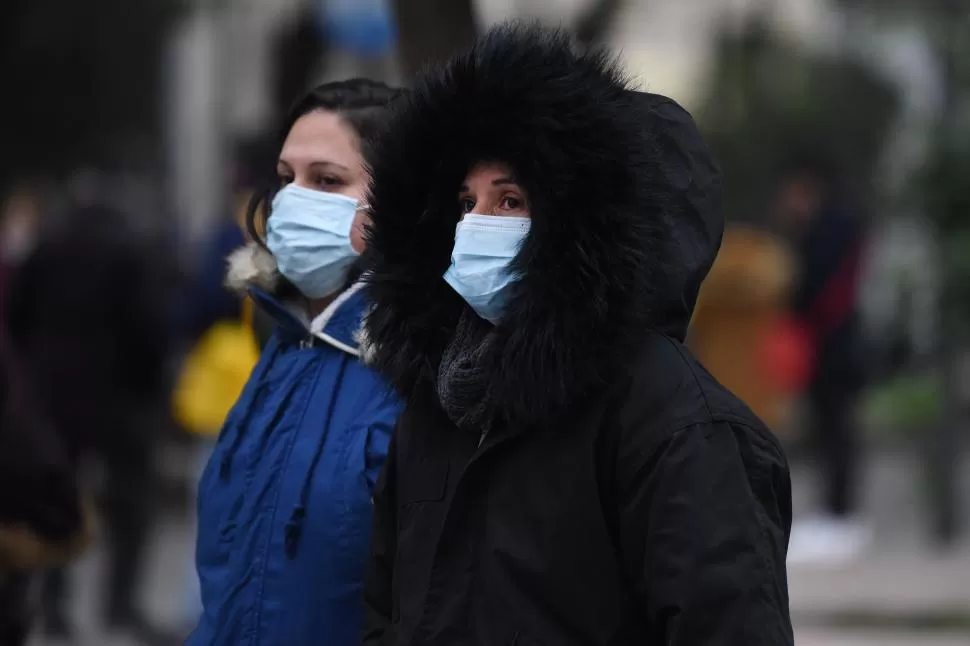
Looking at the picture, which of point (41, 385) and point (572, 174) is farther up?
point (572, 174)

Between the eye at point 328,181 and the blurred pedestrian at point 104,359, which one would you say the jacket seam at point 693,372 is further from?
the blurred pedestrian at point 104,359

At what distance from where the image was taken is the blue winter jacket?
278cm

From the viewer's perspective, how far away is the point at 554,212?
2209 mm

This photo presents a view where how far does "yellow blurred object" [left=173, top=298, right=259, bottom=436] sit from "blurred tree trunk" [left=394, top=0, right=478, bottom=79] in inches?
49.7

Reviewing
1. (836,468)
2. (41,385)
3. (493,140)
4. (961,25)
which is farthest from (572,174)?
(961,25)

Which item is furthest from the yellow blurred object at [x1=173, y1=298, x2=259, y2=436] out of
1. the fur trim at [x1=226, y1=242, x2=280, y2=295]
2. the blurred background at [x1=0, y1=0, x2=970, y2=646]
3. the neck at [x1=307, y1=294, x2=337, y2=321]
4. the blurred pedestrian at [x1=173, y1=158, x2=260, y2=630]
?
the neck at [x1=307, y1=294, x2=337, y2=321]

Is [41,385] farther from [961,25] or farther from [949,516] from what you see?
[961,25]

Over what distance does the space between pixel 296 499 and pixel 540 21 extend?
1.00 m

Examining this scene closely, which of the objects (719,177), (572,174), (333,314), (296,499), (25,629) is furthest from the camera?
(25,629)

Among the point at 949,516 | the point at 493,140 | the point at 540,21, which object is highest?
the point at 540,21

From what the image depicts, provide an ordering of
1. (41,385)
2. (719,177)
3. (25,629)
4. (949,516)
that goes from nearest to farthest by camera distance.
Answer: (719,177) < (25,629) < (41,385) < (949,516)

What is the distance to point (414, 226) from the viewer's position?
8.05 feet

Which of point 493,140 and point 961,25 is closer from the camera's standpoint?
point 493,140

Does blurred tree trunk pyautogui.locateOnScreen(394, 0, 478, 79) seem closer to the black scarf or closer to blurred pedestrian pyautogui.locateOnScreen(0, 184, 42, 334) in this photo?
the black scarf
